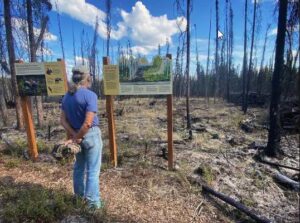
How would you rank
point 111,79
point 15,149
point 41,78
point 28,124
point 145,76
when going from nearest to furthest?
1. point 145,76
2. point 111,79
3. point 41,78
4. point 28,124
5. point 15,149

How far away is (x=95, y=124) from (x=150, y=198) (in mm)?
1716

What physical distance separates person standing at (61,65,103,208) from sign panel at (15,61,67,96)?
2116mm

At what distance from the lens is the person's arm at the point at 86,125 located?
361 cm

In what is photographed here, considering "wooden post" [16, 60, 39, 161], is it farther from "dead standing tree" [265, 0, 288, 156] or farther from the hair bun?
"dead standing tree" [265, 0, 288, 156]

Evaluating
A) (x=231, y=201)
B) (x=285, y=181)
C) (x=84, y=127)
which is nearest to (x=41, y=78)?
(x=84, y=127)

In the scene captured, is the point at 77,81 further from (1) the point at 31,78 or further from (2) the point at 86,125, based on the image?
(1) the point at 31,78

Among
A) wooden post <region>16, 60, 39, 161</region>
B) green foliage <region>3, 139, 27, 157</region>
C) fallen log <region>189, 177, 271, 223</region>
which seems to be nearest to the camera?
fallen log <region>189, 177, 271, 223</region>

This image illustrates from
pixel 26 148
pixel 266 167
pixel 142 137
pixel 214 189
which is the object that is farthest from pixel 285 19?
pixel 26 148

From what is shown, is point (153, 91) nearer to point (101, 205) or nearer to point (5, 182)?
point (101, 205)

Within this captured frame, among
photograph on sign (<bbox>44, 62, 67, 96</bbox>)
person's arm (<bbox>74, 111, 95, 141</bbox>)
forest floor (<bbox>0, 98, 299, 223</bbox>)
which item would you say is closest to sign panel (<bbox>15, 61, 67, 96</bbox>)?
photograph on sign (<bbox>44, 62, 67, 96</bbox>)

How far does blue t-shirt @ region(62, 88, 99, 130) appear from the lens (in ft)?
12.0

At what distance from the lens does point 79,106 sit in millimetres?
3709

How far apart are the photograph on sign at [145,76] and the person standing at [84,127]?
1848 millimetres

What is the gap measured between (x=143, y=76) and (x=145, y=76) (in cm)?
4
